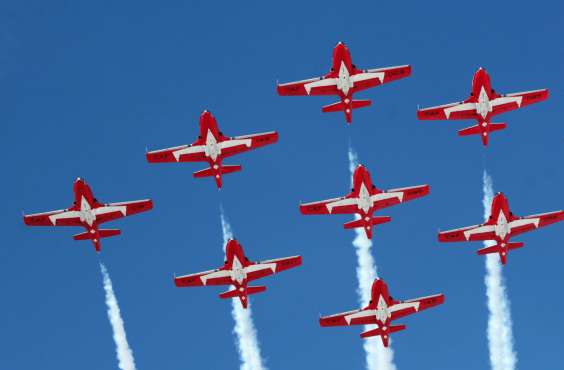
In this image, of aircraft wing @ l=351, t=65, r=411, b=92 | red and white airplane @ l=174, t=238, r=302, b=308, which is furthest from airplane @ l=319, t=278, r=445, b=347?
aircraft wing @ l=351, t=65, r=411, b=92

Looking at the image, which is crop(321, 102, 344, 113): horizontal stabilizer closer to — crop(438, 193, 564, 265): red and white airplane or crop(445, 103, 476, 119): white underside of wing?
crop(445, 103, 476, 119): white underside of wing

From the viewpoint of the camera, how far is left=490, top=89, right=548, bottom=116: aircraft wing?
12581 centimetres

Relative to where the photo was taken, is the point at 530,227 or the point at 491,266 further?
the point at 491,266

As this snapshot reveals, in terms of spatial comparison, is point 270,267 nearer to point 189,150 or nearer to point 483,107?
point 189,150

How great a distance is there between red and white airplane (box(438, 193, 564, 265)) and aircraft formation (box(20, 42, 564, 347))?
0.11 metres

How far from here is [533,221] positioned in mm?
127750

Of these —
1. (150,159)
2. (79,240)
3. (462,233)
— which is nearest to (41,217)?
(79,240)

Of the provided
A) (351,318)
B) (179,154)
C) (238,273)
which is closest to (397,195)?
(351,318)

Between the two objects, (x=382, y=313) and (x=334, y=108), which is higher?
(x=334, y=108)

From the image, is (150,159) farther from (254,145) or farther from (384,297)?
(384,297)

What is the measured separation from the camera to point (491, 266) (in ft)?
445

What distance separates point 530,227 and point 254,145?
32447mm

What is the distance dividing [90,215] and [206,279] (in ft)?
48.6

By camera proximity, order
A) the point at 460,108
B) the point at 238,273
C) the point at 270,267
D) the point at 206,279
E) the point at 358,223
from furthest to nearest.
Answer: the point at 206,279 → the point at 270,267 → the point at 460,108 → the point at 358,223 → the point at 238,273
